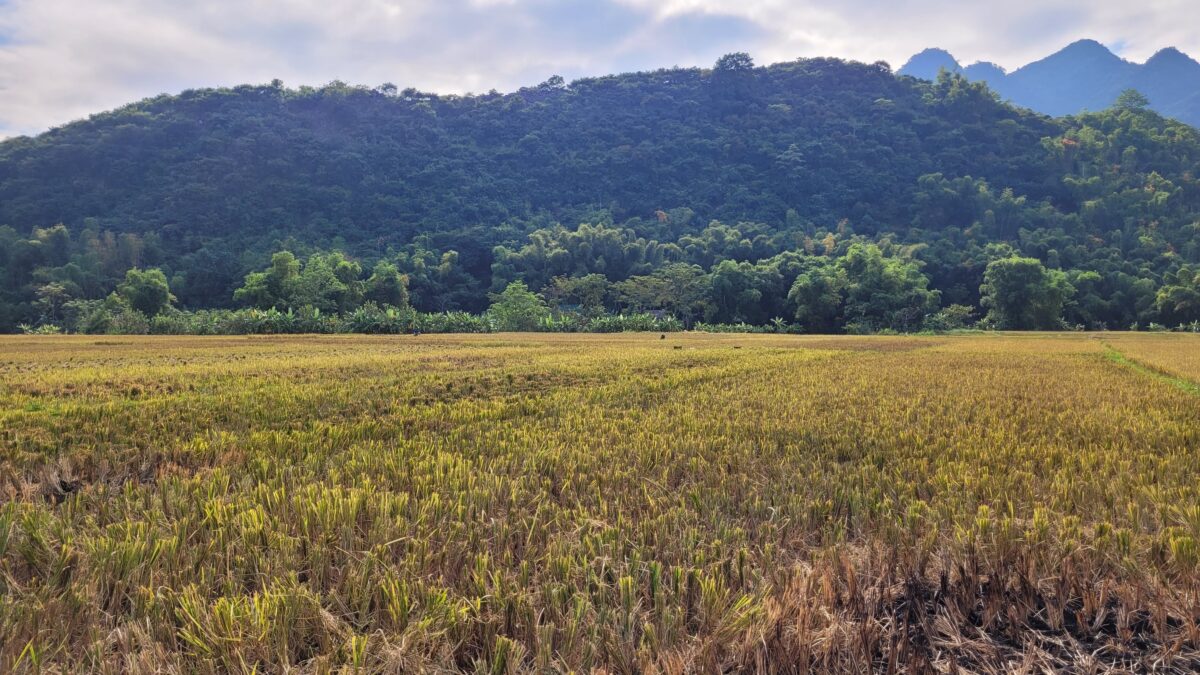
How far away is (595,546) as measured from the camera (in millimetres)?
2402

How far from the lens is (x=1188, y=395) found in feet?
25.4

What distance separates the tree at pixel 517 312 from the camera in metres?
52.8

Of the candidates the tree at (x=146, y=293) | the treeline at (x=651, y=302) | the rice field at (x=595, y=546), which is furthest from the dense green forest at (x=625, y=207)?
the rice field at (x=595, y=546)

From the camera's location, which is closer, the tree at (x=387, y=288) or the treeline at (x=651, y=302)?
the treeline at (x=651, y=302)

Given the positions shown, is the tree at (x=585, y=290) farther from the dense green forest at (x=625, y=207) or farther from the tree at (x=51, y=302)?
the tree at (x=51, y=302)

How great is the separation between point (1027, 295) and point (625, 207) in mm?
68411

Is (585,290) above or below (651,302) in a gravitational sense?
above

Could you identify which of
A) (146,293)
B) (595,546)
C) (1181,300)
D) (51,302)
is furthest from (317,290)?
→ (1181,300)

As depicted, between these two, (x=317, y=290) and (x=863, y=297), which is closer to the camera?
(x=317, y=290)

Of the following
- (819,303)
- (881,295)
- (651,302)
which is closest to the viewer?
(881,295)

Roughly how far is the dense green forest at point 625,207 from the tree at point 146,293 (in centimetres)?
21

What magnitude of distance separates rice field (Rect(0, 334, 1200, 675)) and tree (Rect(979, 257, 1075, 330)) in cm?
6657

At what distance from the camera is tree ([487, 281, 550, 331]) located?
52.8 meters

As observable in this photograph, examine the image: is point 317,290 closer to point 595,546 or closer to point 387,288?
point 387,288
